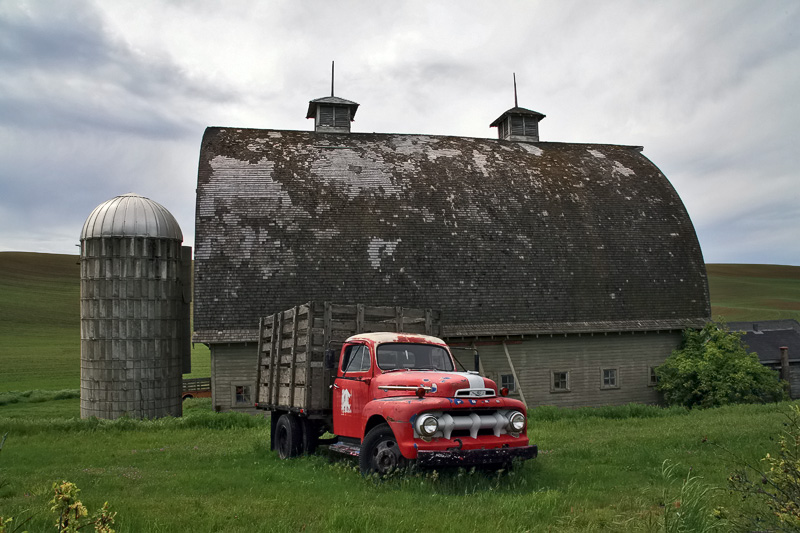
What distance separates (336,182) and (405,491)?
16569 millimetres

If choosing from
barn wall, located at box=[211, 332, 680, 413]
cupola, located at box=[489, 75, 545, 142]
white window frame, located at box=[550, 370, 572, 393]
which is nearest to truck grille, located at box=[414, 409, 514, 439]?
barn wall, located at box=[211, 332, 680, 413]

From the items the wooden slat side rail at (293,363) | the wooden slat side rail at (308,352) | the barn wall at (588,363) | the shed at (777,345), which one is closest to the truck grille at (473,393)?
the wooden slat side rail at (308,352)

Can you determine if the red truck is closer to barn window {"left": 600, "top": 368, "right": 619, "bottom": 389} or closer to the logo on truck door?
the logo on truck door

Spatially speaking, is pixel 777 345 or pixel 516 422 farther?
pixel 777 345

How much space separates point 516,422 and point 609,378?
15553mm

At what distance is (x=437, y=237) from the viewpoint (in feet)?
74.6

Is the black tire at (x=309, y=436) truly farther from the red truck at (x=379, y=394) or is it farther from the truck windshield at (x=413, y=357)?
the truck windshield at (x=413, y=357)

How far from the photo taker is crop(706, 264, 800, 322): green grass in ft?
199

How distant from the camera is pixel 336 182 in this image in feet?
77.4

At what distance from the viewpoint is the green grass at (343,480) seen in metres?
6.98

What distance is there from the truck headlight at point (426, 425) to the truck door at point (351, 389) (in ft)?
5.49

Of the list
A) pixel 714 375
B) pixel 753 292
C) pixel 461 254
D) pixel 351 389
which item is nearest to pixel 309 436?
pixel 351 389

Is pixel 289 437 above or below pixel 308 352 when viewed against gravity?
below

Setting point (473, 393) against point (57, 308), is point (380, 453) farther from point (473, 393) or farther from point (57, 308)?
point (57, 308)
